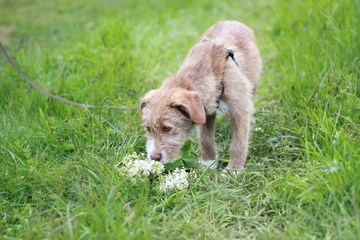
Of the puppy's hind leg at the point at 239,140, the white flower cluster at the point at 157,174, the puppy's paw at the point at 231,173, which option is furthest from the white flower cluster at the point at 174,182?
the puppy's hind leg at the point at 239,140

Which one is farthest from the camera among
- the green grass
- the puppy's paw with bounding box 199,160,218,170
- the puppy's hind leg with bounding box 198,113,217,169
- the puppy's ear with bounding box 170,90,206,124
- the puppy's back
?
the puppy's back

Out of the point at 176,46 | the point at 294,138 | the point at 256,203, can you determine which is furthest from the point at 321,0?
the point at 256,203

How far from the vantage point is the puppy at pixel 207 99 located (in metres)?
3.79

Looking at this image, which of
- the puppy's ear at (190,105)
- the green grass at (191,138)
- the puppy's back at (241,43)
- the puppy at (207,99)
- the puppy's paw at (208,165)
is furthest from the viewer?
the puppy's back at (241,43)

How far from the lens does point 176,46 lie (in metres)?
7.86

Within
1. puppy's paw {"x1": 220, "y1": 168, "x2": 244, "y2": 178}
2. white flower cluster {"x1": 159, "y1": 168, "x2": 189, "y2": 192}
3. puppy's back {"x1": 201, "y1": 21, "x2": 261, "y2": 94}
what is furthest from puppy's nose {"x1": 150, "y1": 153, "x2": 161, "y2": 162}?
puppy's back {"x1": 201, "y1": 21, "x2": 261, "y2": 94}

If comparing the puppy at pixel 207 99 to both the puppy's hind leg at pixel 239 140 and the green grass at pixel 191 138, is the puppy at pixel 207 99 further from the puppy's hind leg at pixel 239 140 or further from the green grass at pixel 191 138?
the green grass at pixel 191 138

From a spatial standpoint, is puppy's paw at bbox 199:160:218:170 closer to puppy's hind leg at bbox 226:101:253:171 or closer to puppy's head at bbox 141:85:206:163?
puppy's hind leg at bbox 226:101:253:171

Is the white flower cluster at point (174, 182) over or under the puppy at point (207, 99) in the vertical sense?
under

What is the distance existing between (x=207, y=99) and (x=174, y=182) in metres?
0.83

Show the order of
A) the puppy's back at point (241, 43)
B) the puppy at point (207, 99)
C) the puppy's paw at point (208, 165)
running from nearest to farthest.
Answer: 1. the puppy at point (207, 99)
2. the puppy's paw at point (208, 165)
3. the puppy's back at point (241, 43)

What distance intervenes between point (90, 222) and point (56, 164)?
1.24m

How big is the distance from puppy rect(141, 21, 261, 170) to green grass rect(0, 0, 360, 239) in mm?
291

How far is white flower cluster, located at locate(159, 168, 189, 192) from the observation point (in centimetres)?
373
